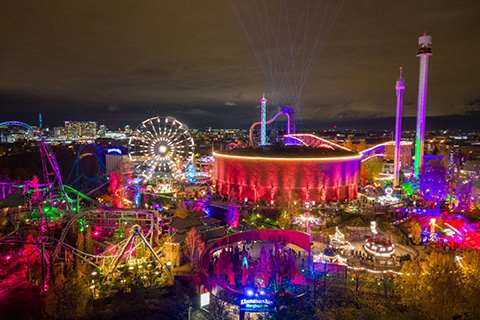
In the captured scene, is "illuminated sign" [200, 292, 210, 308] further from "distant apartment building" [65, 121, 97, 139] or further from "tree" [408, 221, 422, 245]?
"distant apartment building" [65, 121, 97, 139]

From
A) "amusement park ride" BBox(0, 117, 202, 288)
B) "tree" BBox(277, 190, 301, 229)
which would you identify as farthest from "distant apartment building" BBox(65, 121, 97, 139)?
"tree" BBox(277, 190, 301, 229)

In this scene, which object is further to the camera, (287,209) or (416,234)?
(287,209)

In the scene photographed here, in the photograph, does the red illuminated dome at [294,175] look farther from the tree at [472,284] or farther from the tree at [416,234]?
the tree at [472,284]

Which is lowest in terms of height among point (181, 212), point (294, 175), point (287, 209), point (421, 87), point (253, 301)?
point (253, 301)

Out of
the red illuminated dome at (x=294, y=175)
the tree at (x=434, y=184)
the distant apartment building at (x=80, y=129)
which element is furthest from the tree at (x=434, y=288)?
the distant apartment building at (x=80, y=129)

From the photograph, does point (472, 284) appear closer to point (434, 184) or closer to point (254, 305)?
point (254, 305)

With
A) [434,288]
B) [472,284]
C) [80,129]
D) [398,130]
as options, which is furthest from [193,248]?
[80,129]

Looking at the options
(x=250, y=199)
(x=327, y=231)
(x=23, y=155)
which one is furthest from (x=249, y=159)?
(x=23, y=155)
